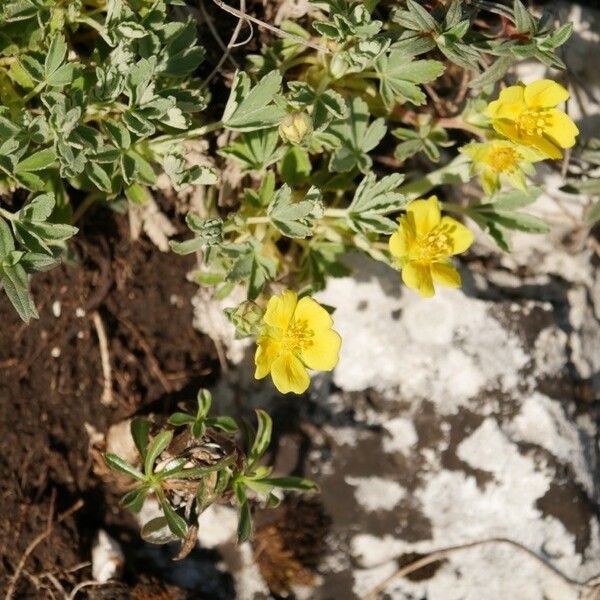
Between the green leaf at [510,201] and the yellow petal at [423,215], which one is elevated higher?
the yellow petal at [423,215]

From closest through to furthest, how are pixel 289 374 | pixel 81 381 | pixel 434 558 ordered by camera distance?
1. pixel 289 374
2. pixel 81 381
3. pixel 434 558

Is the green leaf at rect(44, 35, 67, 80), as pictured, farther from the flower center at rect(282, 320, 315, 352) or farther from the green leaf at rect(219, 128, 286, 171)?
the flower center at rect(282, 320, 315, 352)

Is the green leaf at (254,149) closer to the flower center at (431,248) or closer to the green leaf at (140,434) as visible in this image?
the flower center at (431,248)

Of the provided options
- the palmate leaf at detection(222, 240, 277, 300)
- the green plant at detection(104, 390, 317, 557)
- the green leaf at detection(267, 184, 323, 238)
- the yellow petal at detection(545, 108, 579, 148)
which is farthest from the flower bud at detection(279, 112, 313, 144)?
the green plant at detection(104, 390, 317, 557)

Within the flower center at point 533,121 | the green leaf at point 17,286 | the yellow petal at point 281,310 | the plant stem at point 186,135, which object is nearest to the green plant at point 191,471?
the yellow petal at point 281,310

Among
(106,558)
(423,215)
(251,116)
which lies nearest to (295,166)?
(251,116)

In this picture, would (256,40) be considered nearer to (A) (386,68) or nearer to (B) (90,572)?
(A) (386,68)

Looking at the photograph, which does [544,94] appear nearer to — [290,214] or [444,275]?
[444,275]
